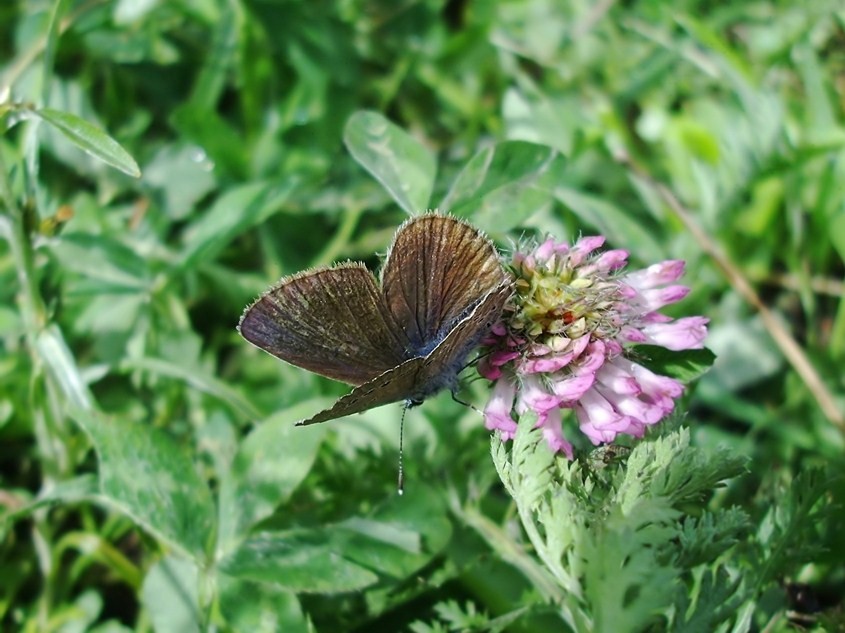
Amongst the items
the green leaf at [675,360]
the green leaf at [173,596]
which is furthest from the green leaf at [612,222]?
the green leaf at [173,596]

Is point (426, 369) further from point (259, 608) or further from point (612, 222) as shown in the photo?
point (612, 222)

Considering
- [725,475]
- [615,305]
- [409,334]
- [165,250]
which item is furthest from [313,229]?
[725,475]

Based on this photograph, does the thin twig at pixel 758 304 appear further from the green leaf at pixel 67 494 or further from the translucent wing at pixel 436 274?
the green leaf at pixel 67 494

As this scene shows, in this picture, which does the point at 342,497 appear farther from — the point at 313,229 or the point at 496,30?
the point at 496,30

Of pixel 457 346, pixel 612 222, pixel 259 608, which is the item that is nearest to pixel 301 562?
pixel 259 608

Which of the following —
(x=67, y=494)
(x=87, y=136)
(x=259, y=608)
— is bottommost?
(x=259, y=608)

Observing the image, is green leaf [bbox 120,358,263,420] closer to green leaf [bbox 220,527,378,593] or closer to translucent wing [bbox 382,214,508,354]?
green leaf [bbox 220,527,378,593]
